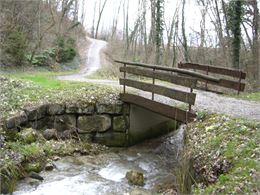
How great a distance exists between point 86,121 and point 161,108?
2.75 meters

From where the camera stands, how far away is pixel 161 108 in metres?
9.82

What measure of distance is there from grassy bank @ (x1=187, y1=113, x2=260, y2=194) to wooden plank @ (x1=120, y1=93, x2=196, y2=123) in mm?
911

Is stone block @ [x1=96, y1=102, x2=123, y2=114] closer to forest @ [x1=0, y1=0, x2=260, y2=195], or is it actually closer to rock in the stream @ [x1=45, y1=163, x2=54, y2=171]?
forest @ [x1=0, y1=0, x2=260, y2=195]

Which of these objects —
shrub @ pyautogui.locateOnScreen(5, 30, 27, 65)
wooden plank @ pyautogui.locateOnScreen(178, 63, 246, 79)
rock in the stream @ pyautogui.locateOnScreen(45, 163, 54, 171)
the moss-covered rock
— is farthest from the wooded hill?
the moss-covered rock

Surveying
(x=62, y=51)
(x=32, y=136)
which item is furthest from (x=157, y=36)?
(x=32, y=136)

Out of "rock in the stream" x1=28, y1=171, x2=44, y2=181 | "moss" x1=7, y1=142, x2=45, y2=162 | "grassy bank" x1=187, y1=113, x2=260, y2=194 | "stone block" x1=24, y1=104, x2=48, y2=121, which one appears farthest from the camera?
"stone block" x1=24, y1=104, x2=48, y2=121

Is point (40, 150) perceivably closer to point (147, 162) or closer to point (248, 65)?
point (147, 162)

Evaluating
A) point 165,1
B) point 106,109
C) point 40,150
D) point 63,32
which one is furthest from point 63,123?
point 63,32

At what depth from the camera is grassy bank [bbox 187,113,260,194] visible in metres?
5.04

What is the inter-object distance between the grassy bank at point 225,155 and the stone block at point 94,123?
13.7 feet

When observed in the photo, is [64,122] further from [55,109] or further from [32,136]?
[32,136]

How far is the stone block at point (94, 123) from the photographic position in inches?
446

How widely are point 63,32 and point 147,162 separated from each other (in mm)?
22509

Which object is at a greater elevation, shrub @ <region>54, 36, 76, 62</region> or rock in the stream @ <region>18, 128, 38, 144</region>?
shrub @ <region>54, 36, 76, 62</region>
